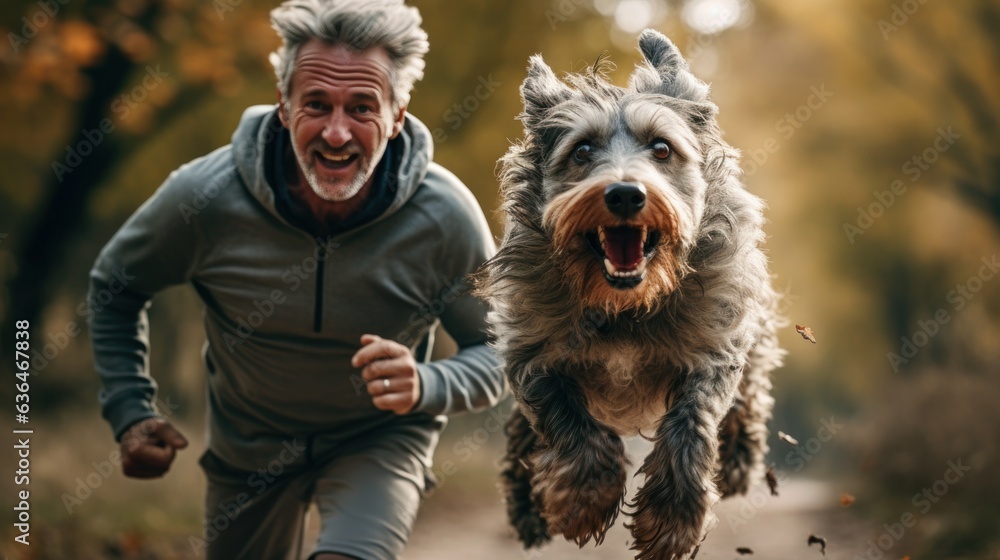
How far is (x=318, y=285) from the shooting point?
480 cm

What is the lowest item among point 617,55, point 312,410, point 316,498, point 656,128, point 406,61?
point 316,498

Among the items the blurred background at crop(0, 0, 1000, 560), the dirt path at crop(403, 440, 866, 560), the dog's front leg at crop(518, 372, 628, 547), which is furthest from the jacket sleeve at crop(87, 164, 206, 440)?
the dirt path at crop(403, 440, 866, 560)

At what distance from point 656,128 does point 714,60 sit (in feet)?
47.7

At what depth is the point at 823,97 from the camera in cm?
1642

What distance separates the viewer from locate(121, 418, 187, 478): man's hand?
491 cm

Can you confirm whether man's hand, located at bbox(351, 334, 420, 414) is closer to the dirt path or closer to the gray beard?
the gray beard

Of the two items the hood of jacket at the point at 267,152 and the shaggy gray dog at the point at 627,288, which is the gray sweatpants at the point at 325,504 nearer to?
the shaggy gray dog at the point at 627,288

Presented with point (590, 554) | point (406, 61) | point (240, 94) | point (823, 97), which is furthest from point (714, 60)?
point (406, 61)

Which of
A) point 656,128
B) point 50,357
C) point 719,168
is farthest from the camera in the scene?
point 50,357

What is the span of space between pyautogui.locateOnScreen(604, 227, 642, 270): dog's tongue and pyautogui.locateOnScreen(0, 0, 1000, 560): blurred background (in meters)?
2.04

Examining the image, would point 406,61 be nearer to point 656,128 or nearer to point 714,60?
point 656,128

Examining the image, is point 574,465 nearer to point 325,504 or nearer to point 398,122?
point 325,504

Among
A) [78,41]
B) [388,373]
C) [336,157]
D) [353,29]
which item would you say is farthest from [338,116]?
[78,41]

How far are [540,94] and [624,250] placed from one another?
82cm
